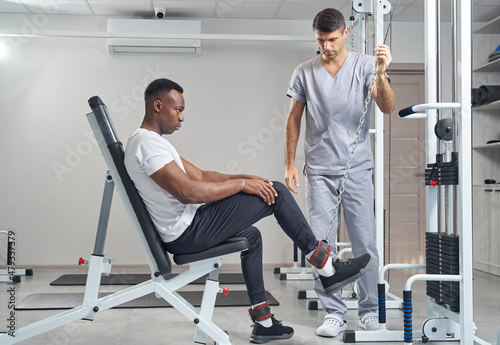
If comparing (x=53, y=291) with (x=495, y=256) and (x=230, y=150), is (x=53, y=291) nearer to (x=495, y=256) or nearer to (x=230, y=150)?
(x=230, y=150)

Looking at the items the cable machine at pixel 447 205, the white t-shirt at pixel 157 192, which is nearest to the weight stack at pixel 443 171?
the cable machine at pixel 447 205

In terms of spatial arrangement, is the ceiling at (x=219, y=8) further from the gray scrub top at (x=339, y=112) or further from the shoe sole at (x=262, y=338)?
the shoe sole at (x=262, y=338)

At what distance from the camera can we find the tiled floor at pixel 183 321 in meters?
2.41

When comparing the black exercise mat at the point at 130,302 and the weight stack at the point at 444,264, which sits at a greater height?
the weight stack at the point at 444,264

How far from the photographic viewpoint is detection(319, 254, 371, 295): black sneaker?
2.10 meters

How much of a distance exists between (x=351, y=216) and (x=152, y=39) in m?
2.90

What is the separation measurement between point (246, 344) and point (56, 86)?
342cm

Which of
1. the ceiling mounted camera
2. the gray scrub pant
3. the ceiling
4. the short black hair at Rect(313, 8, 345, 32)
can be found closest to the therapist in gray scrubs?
the gray scrub pant

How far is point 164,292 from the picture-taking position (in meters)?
2.06

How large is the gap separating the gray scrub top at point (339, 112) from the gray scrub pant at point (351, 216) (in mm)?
57

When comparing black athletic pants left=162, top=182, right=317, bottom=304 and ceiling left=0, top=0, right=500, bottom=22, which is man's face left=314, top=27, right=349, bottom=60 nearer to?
black athletic pants left=162, top=182, right=317, bottom=304

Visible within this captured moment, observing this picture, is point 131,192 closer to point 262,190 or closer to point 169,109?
point 169,109

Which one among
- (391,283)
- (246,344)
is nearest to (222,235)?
(246,344)

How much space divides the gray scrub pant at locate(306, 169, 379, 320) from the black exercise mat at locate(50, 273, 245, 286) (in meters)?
1.58
